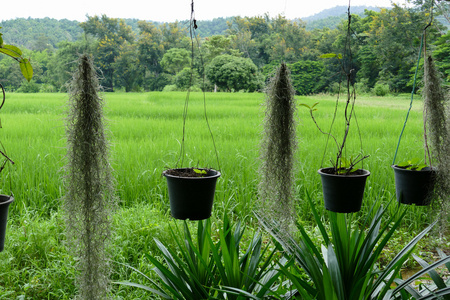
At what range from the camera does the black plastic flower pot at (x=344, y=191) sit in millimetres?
1650

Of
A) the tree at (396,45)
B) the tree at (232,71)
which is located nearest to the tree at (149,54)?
the tree at (232,71)

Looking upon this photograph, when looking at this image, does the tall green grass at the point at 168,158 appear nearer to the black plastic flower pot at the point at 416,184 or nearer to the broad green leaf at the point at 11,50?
the black plastic flower pot at the point at 416,184

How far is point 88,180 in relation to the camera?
1.35m

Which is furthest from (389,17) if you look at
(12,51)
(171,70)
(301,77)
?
(12,51)

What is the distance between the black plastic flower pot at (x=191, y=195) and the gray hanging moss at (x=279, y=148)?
0.29 meters

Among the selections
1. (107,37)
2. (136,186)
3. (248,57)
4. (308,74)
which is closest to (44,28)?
(107,37)

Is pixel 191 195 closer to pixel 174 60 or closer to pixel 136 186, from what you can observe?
pixel 136 186

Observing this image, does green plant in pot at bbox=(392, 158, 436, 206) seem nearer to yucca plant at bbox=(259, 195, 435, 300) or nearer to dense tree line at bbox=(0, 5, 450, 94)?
yucca plant at bbox=(259, 195, 435, 300)

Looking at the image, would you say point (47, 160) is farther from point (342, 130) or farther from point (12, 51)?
point (342, 130)

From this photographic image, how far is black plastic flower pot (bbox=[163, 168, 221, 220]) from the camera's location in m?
1.48

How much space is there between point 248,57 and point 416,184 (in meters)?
25.8

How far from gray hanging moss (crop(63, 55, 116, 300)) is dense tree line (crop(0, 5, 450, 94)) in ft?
43.1

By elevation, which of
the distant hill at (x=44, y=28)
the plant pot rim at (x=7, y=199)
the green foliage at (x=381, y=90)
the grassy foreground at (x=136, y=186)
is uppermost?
the distant hill at (x=44, y=28)

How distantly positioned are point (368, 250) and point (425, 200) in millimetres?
601
